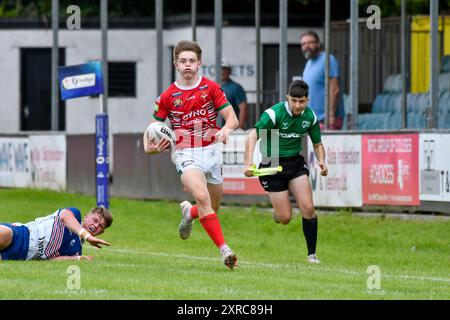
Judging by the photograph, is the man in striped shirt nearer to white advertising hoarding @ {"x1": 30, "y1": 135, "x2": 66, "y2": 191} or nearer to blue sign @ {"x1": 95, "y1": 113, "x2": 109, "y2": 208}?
blue sign @ {"x1": 95, "y1": 113, "x2": 109, "y2": 208}

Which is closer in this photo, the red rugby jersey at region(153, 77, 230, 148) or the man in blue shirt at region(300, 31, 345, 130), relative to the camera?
the red rugby jersey at region(153, 77, 230, 148)

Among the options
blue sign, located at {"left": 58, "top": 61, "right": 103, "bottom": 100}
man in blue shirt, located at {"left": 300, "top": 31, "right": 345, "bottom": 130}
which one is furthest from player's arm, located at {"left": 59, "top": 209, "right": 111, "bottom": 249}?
blue sign, located at {"left": 58, "top": 61, "right": 103, "bottom": 100}

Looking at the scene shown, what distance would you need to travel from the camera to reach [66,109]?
37188 millimetres

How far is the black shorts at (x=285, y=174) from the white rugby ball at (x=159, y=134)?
2.22 metres

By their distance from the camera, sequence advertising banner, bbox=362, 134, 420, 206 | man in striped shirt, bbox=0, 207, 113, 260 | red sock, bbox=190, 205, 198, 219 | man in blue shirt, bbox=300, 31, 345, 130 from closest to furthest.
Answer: man in striped shirt, bbox=0, 207, 113, 260
red sock, bbox=190, 205, 198, 219
advertising banner, bbox=362, 134, 420, 206
man in blue shirt, bbox=300, 31, 345, 130

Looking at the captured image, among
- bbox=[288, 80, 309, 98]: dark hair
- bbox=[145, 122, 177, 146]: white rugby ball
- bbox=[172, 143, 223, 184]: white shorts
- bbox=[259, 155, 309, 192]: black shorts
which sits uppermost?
bbox=[288, 80, 309, 98]: dark hair

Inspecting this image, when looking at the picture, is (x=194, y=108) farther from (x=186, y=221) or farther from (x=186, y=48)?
(x=186, y=221)

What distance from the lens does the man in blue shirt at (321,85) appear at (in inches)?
877

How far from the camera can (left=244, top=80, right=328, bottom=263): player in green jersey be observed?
15.7m

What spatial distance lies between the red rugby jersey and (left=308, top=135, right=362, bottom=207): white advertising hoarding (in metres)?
7.35

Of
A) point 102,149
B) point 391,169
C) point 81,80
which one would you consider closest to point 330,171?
point 391,169

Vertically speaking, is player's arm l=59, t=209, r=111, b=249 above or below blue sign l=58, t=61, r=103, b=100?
below
